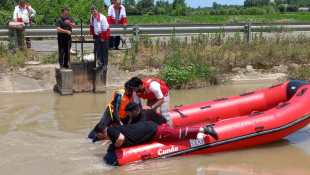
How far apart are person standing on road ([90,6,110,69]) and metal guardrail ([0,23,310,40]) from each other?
7.34 feet

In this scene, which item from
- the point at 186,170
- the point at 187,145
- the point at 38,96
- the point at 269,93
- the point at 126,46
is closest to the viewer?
the point at 186,170

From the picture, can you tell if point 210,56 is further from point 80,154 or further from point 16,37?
point 80,154

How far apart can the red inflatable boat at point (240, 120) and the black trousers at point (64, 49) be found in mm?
4498

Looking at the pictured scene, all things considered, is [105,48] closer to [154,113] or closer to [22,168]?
[154,113]

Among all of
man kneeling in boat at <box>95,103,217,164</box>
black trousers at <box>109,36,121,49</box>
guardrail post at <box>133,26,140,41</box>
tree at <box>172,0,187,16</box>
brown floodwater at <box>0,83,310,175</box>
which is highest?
tree at <box>172,0,187,16</box>

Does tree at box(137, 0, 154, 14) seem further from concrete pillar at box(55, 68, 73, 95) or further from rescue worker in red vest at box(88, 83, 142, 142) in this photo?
rescue worker in red vest at box(88, 83, 142, 142)

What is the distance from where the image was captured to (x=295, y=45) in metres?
16.7

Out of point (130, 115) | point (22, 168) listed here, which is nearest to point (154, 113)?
point (130, 115)

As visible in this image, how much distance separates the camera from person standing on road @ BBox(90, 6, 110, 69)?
538 inches

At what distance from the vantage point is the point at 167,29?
17156 mm

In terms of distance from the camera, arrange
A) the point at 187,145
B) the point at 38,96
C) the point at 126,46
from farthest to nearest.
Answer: the point at 126,46, the point at 38,96, the point at 187,145

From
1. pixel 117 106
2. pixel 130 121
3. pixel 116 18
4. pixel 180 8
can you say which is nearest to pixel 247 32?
pixel 116 18

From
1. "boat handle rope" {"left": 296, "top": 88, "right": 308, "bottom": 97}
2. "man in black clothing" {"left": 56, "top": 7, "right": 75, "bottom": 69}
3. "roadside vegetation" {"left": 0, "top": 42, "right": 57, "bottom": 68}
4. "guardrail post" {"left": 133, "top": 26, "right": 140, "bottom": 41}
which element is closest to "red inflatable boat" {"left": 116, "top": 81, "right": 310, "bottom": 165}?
"boat handle rope" {"left": 296, "top": 88, "right": 308, "bottom": 97}

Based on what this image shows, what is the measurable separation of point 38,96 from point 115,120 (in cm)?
525
